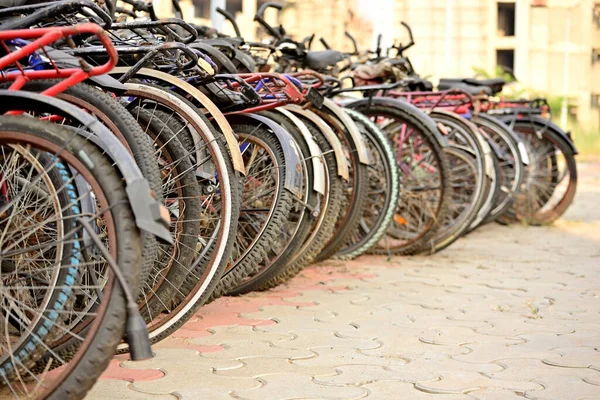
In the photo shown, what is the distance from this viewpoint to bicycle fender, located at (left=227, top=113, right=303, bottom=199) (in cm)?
455

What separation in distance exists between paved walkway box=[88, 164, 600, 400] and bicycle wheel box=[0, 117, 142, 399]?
410 millimetres

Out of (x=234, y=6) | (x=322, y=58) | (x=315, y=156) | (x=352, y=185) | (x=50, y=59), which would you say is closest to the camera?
(x=50, y=59)

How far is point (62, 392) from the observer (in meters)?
2.49

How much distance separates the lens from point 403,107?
655 cm

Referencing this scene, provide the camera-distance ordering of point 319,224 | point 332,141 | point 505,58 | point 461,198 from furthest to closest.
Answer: point 505,58
point 461,198
point 332,141
point 319,224

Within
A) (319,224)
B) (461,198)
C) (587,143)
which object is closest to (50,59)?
(319,224)

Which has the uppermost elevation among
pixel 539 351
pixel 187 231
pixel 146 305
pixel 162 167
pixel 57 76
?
pixel 57 76

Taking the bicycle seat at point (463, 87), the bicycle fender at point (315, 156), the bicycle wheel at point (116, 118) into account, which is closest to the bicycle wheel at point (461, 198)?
the bicycle seat at point (463, 87)

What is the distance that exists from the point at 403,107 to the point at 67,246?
161 inches

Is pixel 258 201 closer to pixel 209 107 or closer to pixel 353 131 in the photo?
pixel 209 107

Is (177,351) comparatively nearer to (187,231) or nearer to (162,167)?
(187,231)

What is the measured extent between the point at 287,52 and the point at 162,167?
274 centimetres

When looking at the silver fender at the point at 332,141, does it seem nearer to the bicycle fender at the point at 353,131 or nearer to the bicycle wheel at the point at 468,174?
the bicycle fender at the point at 353,131

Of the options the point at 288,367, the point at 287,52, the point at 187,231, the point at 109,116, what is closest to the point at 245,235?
the point at 187,231
